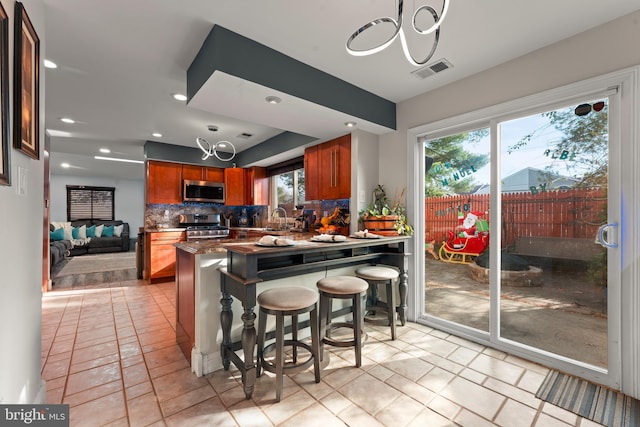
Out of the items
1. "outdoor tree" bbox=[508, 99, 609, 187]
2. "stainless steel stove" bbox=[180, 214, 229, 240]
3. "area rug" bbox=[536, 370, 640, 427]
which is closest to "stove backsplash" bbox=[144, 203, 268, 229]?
"stainless steel stove" bbox=[180, 214, 229, 240]

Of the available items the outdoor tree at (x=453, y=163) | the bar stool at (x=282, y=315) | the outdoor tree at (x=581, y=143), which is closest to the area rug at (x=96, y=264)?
the bar stool at (x=282, y=315)

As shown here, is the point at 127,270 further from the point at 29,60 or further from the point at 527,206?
the point at 527,206

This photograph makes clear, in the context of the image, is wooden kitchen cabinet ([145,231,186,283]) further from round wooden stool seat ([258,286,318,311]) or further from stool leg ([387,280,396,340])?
stool leg ([387,280,396,340])

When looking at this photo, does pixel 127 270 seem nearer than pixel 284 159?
No

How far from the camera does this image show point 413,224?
299 centimetres

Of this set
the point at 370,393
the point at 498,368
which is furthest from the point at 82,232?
the point at 498,368

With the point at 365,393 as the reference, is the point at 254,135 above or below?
above

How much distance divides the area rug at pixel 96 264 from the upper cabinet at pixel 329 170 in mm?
4920

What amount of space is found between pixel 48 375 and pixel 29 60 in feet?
7.03

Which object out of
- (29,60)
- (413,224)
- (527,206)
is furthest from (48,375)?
(527,206)

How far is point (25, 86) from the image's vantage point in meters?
1.28

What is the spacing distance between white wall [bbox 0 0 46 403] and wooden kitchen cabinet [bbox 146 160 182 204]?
11.9 ft

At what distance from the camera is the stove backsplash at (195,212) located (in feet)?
17.6

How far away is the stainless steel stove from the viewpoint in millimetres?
5156
